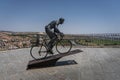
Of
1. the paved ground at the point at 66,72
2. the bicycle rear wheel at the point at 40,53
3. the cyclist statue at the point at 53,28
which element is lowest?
the paved ground at the point at 66,72

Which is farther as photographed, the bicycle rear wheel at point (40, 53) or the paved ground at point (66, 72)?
the bicycle rear wheel at point (40, 53)

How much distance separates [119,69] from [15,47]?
38.2ft

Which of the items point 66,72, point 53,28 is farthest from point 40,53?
point 66,72

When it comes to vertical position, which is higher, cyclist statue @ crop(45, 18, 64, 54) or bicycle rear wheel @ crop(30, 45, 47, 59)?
cyclist statue @ crop(45, 18, 64, 54)

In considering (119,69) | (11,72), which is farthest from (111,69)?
(11,72)

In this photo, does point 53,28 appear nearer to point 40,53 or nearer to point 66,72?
point 40,53

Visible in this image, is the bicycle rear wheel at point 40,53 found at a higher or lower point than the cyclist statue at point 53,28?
lower

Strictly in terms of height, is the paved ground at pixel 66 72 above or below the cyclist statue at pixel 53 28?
below

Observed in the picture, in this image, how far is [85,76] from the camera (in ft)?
32.8

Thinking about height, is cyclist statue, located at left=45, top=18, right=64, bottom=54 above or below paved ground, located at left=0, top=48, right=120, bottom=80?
above

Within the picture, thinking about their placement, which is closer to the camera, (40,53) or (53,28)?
(53,28)

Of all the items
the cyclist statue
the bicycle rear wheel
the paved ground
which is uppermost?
the cyclist statue

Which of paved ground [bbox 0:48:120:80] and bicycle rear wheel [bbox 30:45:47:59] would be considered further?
bicycle rear wheel [bbox 30:45:47:59]

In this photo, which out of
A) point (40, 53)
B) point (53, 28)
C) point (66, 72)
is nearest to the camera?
point (66, 72)
